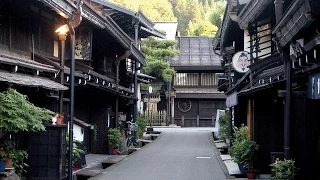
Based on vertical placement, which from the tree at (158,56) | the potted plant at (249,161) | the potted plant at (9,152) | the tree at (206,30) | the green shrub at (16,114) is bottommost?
the potted plant at (249,161)

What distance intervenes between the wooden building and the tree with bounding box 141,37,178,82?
4.91m

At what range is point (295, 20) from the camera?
936 cm

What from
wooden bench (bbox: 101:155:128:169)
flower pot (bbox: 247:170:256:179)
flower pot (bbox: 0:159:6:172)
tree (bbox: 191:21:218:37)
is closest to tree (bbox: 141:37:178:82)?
tree (bbox: 191:21:218:37)

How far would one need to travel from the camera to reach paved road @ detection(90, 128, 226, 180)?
1839 cm

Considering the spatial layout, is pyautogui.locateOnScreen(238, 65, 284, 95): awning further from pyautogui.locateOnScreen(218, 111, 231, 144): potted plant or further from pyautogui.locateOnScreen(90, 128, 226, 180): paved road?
pyautogui.locateOnScreen(218, 111, 231, 144): potted plant

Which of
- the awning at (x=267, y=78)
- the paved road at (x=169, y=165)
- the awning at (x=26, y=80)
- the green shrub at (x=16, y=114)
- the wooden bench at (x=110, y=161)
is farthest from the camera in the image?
the wooden bench at (x=110, y=161)

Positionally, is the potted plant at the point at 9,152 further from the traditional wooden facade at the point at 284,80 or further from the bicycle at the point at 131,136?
the bicycle at the point at 131,136

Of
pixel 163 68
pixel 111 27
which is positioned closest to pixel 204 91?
pixel 163 68

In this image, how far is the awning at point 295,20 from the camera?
8044 millimetres

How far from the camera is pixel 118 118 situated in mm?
30500

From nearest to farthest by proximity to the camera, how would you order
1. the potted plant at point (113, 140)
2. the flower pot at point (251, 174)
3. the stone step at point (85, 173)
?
the flower pot at point (251, 174)
the stone step at point (85, 173)
the potted plant at point (113, 140)

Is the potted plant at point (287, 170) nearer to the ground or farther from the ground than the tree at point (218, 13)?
nearer to the ground

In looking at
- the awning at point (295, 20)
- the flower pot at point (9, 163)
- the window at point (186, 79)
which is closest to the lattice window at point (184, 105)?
the window at point (186, 79)

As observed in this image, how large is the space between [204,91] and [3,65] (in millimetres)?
47256
